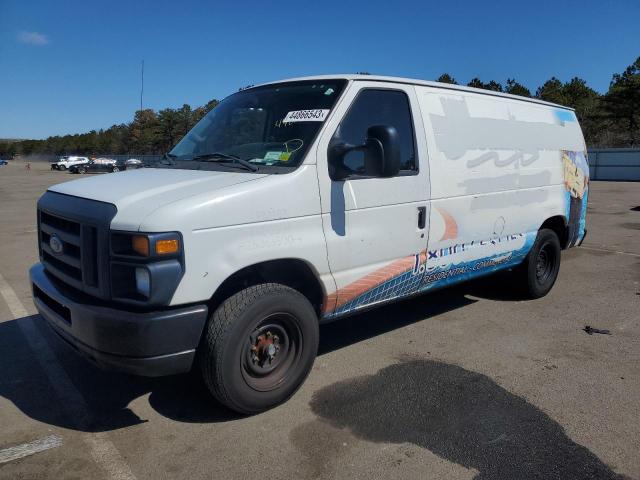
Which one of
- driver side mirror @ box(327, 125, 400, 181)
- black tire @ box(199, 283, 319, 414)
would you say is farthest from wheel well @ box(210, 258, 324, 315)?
driver side mirror @ box(327, 125, 400, 181)

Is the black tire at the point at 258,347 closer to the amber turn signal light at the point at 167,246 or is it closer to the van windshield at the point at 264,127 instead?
the amber turn signal light at the point at 167,246

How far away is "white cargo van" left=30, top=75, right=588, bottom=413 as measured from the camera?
2877 mm

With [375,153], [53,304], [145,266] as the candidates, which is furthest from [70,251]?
[375,153]

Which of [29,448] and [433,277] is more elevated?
[433,277]

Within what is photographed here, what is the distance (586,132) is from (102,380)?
5226 centimetres

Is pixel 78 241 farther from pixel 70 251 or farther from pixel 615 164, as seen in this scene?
pixel 615 164

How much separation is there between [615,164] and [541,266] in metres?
30.0

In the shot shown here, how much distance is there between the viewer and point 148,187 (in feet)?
10.6

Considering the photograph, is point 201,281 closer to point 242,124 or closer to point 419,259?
point 242,124

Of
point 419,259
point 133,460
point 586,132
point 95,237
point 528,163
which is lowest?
point 133,460

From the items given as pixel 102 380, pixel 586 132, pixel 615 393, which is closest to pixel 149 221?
pixel 102 380

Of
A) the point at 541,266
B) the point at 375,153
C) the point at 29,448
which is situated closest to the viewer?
the point at 29,448

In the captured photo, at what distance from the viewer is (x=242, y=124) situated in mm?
4086

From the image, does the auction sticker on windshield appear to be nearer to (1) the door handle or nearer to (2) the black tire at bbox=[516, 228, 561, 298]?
(1) the door handle
